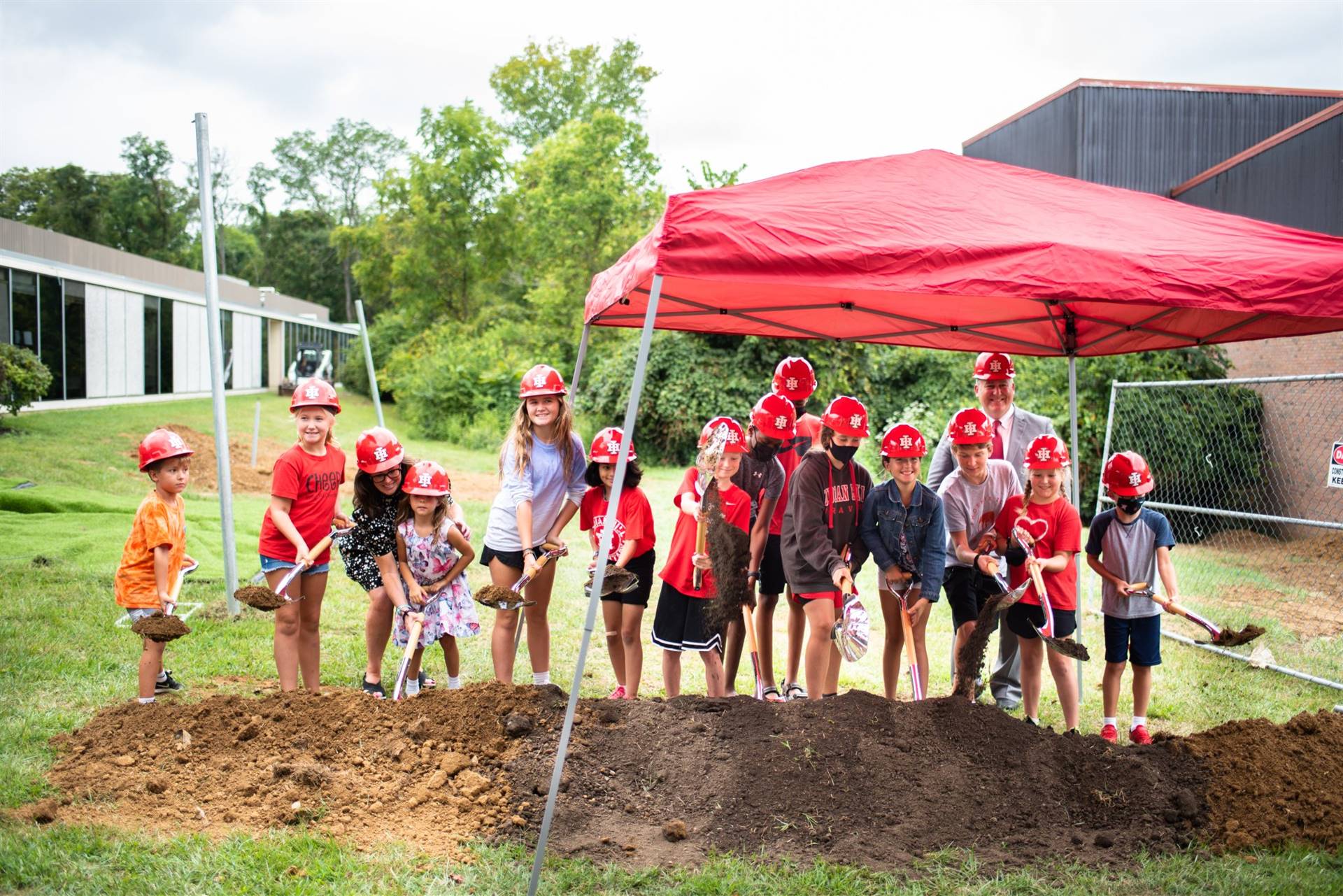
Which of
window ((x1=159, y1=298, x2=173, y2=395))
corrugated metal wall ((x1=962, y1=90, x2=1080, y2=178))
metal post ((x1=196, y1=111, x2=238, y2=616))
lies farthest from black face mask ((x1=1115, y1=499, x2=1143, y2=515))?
window ((x1=159, y1=298, x2=173, y2=395))

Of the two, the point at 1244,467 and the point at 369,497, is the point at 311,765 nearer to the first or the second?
the point at 369,497

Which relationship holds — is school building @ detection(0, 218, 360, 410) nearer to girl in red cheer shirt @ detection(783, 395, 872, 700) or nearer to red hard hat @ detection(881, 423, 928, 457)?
girl in red cheer shirt @ detection(783, 395, 872, 700)

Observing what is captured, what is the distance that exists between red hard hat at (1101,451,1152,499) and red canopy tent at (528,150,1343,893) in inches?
35.3

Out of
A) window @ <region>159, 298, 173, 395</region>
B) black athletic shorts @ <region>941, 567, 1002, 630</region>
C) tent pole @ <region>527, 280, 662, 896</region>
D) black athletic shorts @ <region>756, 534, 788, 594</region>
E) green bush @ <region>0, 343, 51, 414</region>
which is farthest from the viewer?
window @ <region>159, 298, 173, 395</region>

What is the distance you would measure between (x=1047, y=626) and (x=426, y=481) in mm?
3091

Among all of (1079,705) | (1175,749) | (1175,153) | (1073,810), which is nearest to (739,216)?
(1073,810)

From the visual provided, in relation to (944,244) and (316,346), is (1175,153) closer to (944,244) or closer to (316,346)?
(944,244)

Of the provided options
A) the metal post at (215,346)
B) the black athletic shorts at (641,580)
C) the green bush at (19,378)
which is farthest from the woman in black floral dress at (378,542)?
the green bush at (19,378)

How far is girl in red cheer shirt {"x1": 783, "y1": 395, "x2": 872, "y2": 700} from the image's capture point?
4.38m

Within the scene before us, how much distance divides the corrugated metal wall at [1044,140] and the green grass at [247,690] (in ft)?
30.1

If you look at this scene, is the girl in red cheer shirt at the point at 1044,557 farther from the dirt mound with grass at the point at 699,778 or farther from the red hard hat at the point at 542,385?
the red hard hat at the point at 542,385

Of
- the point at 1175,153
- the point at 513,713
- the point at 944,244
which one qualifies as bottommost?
the point at 513,713

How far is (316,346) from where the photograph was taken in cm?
3634

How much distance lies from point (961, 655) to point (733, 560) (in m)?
1.21
